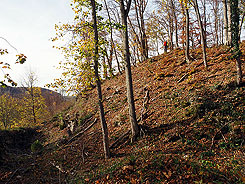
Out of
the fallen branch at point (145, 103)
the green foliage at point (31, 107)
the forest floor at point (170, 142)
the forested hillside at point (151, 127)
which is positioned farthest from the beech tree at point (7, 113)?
the fallen branch at point (145, 103)

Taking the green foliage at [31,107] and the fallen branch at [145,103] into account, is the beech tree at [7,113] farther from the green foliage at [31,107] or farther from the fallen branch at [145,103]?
the fallen branch at [145,103]

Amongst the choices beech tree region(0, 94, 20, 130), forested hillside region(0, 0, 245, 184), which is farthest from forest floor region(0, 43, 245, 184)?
beech tree region(0, 94, 20, 130)

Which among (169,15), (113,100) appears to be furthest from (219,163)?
(169,15)

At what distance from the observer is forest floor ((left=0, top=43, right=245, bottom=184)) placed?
15.4 feet

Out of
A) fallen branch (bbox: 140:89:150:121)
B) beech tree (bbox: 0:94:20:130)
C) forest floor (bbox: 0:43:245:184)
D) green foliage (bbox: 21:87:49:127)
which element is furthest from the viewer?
green foliage (bbox: 21:87:49:127)

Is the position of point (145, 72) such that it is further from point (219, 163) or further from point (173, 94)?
point (219, 163)

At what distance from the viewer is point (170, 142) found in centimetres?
723

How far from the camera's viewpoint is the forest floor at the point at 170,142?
15.4 feet

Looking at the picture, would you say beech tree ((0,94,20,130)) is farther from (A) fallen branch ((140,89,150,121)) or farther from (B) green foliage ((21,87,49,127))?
(A) fallen branch ((140,89,150,121))

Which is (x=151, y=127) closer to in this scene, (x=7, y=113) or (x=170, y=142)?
(x=170, y=142)

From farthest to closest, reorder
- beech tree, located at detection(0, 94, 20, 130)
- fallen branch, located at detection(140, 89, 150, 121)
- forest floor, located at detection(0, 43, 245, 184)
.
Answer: beech tree, located at detection(0, 94, 20, 130) < fallen branch, located at detection(140, 89, 150, 121) < forest floor, located at detection(0, 43, 245, 184)

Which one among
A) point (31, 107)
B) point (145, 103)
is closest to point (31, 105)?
point (31, 107)

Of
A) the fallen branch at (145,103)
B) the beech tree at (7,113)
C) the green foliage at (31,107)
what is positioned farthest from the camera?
the green foliage at (31,107)

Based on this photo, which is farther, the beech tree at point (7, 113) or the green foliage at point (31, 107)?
the green foliage at point (31, 107)
